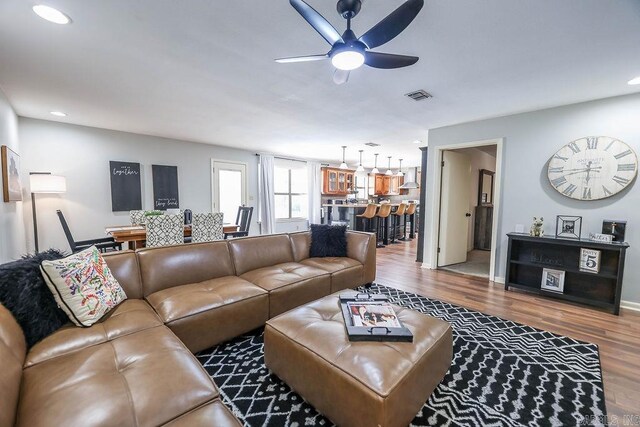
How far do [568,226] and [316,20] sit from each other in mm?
3725

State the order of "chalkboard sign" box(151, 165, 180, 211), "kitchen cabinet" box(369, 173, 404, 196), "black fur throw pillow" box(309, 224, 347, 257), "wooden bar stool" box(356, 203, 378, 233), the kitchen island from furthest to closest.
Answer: "kitchen cabinet" box(369, 173, 404, 196)
the kitchen island
"wooden bar stool" box(356, 203, 378, 233)
"chalkboard sign" box(151, 165, 180, 211)
"black fur throw pillow" box(309, 224, 347, 257)

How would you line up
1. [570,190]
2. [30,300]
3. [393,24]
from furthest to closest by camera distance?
[570,190] → [393,24] → [30,300]

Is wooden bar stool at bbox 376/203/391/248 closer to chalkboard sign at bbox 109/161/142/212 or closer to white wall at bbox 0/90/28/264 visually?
chalkboard sign at bbox 109/161/142/212

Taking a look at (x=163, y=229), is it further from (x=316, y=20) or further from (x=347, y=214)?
(x=347, y=214)

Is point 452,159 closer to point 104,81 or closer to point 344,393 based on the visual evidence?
point 344,393

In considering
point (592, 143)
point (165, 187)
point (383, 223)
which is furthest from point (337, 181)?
point (592, 143)

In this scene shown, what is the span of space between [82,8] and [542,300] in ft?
16.5

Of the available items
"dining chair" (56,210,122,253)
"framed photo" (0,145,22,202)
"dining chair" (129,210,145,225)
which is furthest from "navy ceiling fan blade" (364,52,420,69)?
"dining chair" (129,210,145,225)

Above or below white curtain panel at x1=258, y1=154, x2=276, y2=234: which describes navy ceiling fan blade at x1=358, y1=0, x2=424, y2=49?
above

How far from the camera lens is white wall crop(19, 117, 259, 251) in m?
3.95

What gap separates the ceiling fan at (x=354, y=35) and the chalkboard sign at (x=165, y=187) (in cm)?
440

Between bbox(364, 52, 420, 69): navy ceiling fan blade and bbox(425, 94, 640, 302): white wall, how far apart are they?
2728mm

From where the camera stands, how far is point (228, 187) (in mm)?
6199

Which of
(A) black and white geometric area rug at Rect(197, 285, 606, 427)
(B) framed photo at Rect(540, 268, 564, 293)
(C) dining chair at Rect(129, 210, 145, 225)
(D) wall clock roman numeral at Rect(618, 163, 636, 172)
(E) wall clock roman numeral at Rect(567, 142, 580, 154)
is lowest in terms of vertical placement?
(A) black and white geometric area rug at Rect(197, 285, 606, 427)
